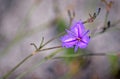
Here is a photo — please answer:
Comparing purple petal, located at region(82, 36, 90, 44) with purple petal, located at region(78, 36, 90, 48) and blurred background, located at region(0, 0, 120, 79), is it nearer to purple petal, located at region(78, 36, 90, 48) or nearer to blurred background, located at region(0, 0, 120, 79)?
purple petal, located at region(78, 36, 90, 48)

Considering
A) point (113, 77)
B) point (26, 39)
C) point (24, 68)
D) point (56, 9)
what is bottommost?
point (113, 77)

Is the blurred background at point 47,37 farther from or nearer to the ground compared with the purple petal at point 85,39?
nearer to the ground

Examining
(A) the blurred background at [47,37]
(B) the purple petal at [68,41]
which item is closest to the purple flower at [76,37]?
(B) the purple petal at [68,41]

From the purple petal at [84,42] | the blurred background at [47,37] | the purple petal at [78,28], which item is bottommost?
the blurred background at [47,37]

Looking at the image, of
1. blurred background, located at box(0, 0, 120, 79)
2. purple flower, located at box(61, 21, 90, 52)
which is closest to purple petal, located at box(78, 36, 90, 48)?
purple flower, located at box(61, 21, 90, 52)

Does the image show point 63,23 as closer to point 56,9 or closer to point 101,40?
point 56,9

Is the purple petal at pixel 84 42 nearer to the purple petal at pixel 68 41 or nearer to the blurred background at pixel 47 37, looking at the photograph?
the purple petal at pixel 68 41

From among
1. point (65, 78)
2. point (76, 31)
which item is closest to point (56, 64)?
point (65, 78)

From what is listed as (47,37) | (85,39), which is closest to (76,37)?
(85,39)
